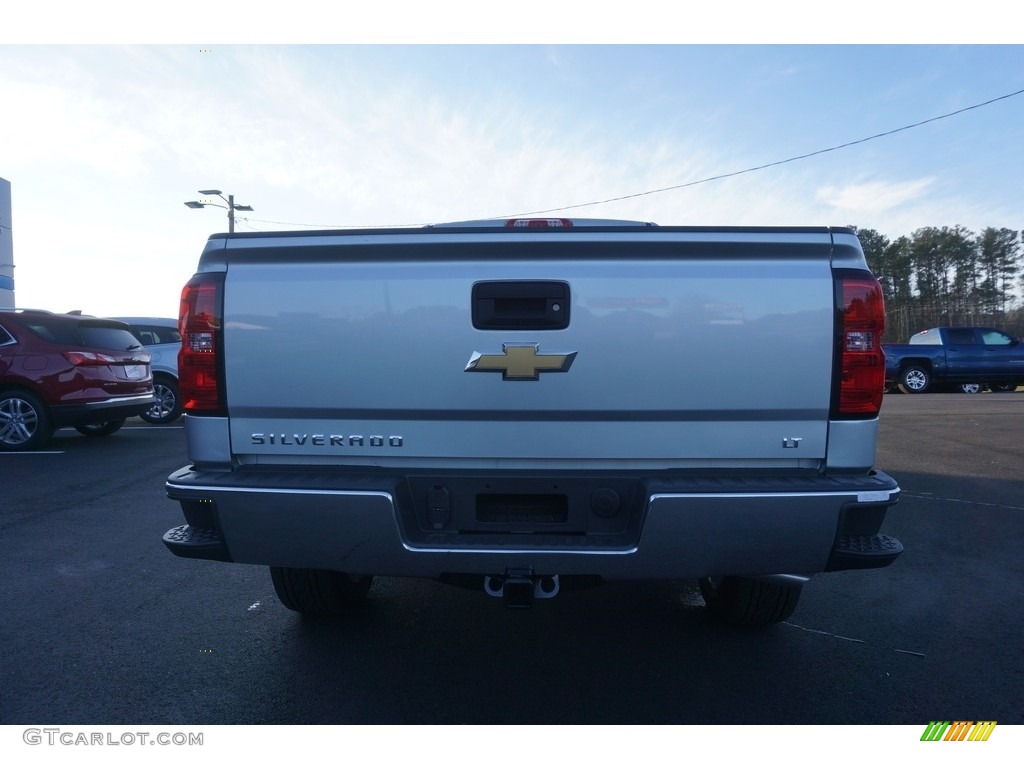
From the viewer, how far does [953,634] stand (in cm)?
329

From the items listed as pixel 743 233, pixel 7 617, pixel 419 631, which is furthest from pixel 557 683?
pixel 7 617

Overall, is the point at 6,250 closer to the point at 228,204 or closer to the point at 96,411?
the point at 228,204

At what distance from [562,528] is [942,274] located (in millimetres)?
55951

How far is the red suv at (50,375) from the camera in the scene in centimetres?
828

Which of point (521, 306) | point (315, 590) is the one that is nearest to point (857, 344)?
point (521, 306)

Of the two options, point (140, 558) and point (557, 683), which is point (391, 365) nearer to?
point (557, 683)

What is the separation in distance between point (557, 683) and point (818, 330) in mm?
1649

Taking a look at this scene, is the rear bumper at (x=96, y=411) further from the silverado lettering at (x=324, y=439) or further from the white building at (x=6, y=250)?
the white building at (x=6, y=250)

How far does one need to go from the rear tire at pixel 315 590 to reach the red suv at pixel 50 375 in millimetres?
6503

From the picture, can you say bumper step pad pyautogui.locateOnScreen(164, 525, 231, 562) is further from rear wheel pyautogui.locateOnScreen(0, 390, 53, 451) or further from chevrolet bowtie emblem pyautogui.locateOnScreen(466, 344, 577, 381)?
rear wheel pyautogui.locateOnScreen(0, 390, 53, 451)

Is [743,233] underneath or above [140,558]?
above

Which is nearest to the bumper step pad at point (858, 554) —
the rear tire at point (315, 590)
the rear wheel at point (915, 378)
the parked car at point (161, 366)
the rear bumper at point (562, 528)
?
the rear bumper at point (562, 528)

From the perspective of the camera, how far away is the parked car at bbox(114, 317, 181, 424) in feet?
38.4

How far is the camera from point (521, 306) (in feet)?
7.95
